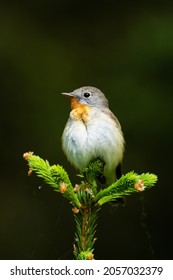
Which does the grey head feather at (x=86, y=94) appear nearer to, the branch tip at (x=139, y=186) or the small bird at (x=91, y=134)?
the small bird at (x=91, y=134)

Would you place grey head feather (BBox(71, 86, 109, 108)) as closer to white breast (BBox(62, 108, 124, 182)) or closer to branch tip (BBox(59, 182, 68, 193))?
white breast (BBox(62, 108, 124, 182))

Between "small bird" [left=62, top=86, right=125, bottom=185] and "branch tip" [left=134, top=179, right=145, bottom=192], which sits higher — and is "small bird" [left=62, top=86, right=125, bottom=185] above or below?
above

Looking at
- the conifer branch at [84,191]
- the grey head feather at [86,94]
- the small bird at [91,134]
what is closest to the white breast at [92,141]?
the small bird at [91,134]

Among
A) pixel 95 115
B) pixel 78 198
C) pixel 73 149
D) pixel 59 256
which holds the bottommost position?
pixel 59 256

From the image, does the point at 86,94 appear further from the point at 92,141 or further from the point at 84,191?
the point at 84,191

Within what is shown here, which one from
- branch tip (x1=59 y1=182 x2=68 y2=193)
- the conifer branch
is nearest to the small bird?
the conifer branch
